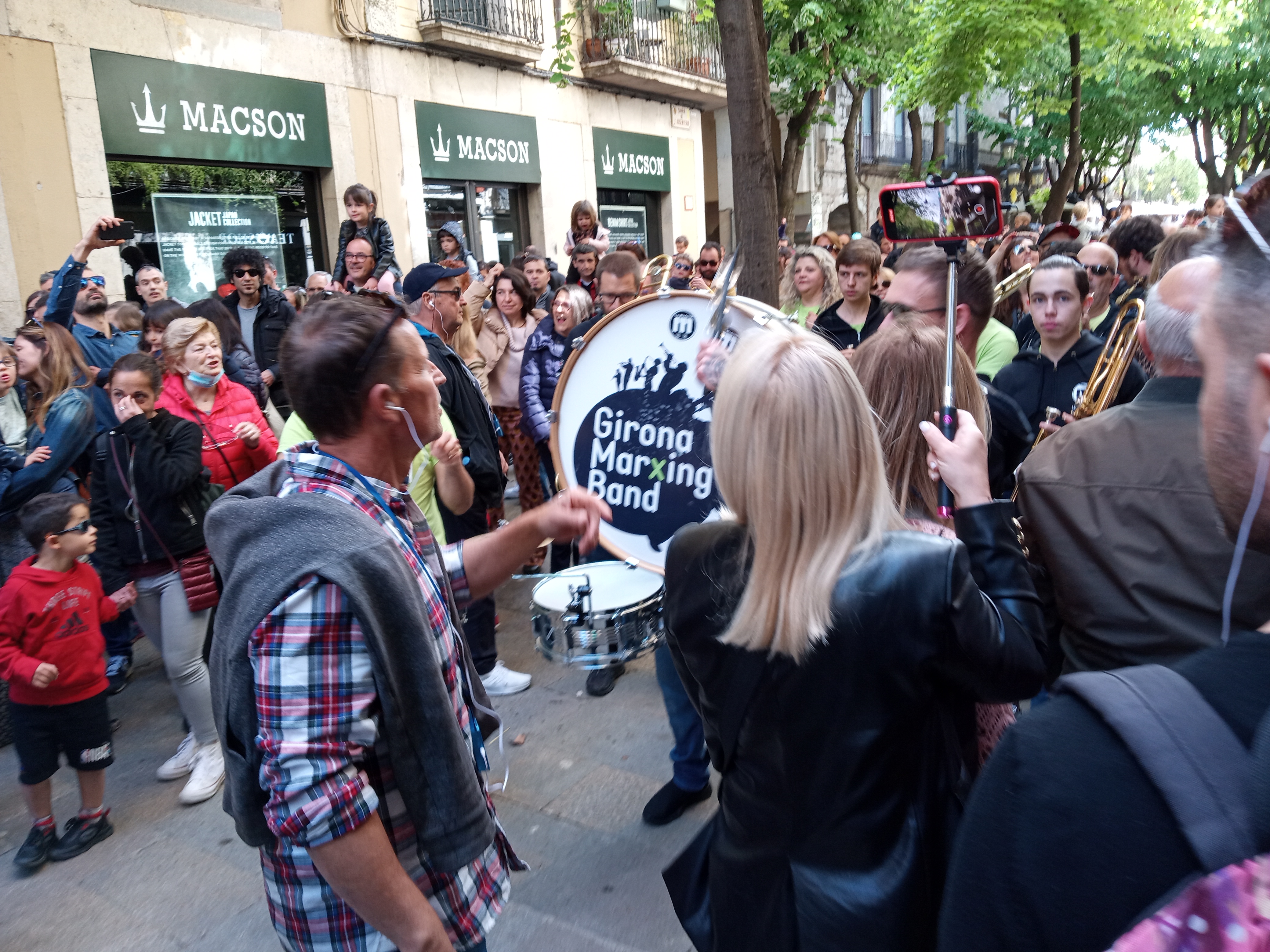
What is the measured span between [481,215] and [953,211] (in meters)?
12.7

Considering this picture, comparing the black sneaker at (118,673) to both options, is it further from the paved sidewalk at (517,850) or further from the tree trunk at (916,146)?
the tree trunk at (916,146)

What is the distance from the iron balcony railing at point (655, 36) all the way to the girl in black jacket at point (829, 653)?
1295cm

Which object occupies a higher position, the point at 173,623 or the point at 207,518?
the point at 207,518

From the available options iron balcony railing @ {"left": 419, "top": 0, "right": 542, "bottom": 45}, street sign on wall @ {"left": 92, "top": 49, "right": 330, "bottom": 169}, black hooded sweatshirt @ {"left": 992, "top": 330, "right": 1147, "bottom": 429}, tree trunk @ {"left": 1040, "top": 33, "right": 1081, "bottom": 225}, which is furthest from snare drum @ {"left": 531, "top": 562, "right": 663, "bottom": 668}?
tree trunk @ {"left": 1040, "top": 33, "right": 1081, "bottom": 225}

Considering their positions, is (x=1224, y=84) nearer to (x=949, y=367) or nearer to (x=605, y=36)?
(x=605, y=36)

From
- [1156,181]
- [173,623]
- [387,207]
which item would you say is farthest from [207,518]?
[1156,181]

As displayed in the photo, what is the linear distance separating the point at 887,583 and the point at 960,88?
1641 centimetres

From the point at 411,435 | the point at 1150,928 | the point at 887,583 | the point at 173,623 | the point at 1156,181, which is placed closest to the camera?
the point at 1150,928

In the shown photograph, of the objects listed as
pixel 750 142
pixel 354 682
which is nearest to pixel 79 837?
pixel 354 682

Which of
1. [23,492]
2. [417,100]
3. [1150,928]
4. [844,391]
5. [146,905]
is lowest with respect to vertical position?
[146,905]

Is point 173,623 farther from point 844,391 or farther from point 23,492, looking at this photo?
point 844,391

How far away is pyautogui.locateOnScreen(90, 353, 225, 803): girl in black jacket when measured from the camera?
363 cm

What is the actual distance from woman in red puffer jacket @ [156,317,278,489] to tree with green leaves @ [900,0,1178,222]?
44.3 ft

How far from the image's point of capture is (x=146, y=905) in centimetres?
301
